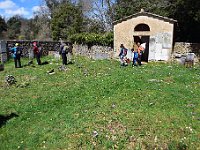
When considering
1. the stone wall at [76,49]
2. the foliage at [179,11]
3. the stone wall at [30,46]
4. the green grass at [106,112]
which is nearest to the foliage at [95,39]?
the stone wall at [76,49]

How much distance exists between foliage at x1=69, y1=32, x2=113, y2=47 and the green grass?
11.1 meters

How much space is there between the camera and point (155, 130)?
413 inches

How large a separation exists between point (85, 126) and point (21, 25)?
79.0 metres

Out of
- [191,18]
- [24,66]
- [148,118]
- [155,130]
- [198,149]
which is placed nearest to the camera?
[198,149]

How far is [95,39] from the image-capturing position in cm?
3009

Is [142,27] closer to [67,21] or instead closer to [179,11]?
[179,11]

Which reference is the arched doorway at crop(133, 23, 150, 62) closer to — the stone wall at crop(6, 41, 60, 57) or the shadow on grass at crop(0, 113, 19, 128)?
the stone wall at crop(6, 41, 60, 57)

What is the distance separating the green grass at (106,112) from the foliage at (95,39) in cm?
1112

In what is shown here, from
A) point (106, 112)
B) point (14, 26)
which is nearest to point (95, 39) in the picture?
point (106, 112)

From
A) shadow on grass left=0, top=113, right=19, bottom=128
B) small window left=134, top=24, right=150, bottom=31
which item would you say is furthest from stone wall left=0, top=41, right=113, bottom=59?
shadow on grass left=0, top=113, right=19, bottom=128

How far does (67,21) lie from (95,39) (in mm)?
14524

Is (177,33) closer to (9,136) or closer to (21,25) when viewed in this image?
(9,136)

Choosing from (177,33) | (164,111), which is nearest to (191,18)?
(177,33)

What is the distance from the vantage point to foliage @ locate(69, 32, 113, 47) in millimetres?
28428
